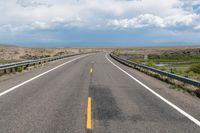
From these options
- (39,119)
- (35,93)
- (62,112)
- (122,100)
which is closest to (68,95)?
(35,93)

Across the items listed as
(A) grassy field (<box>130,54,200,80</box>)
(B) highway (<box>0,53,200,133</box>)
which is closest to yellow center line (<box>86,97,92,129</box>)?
(B) highway (<box>0,53,200,133</box>)

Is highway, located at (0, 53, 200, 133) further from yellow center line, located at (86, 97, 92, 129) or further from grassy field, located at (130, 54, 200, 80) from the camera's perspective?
grassy field, located at (130, 54, 200, 80)

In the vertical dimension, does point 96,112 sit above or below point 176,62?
above

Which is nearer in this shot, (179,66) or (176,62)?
(179,66)

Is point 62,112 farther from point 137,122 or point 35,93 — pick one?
point 35,93

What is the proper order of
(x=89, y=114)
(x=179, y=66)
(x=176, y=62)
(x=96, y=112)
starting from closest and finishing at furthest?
(x=89, y=114) < (x=96, y=112) < (x=179, y=66) < (x=176, y=62)

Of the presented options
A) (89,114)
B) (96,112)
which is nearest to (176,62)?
(96,112)

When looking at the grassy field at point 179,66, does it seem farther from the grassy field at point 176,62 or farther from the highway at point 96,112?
the highway at point 96,112

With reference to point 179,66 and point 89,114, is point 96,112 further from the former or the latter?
point 179,66

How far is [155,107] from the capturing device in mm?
9180

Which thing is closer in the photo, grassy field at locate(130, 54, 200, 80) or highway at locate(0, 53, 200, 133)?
highway at locate(0, 53, 200, 133)

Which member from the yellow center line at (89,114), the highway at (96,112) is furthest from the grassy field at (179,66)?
the yellow center line at (89,114)

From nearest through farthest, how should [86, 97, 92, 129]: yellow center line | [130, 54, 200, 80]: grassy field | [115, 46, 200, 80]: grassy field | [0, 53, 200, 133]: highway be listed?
[0, 53, 200, 133]: highway, [86, 97, 92, 129]: yellow center line, [130, 54, 200, 80]: grassy field, [115, 46, 200, 80]: grassy field

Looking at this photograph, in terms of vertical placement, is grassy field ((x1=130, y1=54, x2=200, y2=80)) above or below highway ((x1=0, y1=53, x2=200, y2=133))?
below
